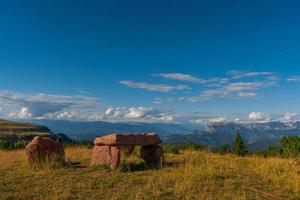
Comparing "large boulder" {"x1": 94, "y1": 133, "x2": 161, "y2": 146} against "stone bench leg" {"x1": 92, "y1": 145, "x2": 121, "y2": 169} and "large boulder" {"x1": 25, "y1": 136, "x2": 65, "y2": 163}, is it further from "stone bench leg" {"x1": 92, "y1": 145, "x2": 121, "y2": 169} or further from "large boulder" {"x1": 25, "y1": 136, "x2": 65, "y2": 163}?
"large boulder" {"x1": 25, "y1": 136, "x2": 65, "y2": 163}

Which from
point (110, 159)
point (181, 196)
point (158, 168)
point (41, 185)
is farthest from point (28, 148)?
point (181, 196)

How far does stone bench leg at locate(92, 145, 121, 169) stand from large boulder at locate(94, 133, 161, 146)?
1.03ft

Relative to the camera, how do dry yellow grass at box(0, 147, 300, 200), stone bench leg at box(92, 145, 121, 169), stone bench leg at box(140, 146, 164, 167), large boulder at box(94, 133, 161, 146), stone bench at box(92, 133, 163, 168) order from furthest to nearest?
stone bench leg at box(140, 146, 164, 167), large boulder at box(94, 133, 161, 146), stone bench at box(92, 133, 163, 168), stone bench leg at box(92, 145, 121, 169), dry yellow grass at box(0, 147, 300, 200)

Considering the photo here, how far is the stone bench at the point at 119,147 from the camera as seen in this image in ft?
58.1

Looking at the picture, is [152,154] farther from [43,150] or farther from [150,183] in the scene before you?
[150,183]

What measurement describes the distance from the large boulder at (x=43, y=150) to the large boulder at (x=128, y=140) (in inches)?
91.4

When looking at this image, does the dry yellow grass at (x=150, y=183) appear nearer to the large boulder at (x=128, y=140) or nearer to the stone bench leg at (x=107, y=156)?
the stone bench leg at (x=107, y=156)

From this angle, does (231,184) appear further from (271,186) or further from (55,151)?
(55,151)

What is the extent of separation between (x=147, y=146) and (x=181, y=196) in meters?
9.60

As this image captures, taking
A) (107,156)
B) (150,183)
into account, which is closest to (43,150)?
(107,156)

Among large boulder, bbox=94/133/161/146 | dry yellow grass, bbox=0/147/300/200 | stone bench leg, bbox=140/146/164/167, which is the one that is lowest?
dry yellow grass, bbox=0/147/300/200

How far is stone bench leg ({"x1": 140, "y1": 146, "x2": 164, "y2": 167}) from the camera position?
64.6ft

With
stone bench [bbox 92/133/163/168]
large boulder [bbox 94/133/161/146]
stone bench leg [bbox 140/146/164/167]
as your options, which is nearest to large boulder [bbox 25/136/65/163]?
stone bench [bbox 92/133/163/168]

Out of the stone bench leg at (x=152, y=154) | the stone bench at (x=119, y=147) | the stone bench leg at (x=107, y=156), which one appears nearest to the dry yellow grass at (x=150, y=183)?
Result: the stone bench leg at (x=107, y=156)
